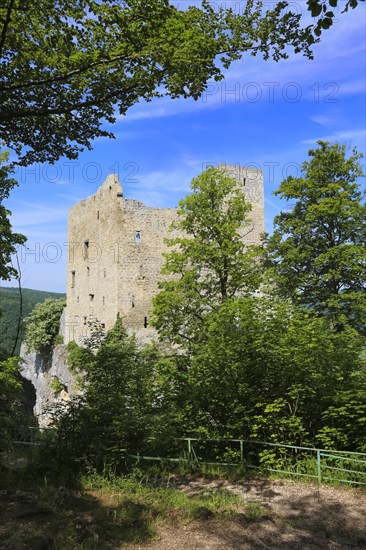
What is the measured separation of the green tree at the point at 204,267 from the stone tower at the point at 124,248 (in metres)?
8.42

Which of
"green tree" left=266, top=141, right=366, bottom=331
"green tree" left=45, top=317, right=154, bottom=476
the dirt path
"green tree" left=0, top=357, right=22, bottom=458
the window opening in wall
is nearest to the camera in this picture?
the dirt path

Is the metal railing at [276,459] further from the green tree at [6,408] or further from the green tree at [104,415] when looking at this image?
the green tree at [6,408]

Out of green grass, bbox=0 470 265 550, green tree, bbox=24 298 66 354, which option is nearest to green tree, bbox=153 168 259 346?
green grass, bbox=0 470 265 550

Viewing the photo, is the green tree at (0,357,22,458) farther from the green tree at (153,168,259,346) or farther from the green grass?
the green tree at (153,168,259,346)

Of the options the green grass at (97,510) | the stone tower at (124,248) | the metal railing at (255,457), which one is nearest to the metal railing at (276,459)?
the metal railing at (255,457)

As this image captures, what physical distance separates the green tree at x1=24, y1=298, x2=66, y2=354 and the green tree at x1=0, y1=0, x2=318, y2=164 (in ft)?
Result: 92.9

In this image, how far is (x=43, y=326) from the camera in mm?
35062

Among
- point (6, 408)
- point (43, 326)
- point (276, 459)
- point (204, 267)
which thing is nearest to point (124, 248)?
point (43, 326)

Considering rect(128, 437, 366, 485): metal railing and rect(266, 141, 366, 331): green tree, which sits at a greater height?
rect(266, 141, 366, 331): green tree

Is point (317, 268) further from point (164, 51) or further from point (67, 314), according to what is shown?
point (67, 314)

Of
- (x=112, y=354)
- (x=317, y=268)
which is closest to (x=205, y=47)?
(x=112, y=354)

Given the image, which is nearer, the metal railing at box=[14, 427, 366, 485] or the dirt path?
the dirt path

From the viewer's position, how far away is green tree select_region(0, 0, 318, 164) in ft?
23.2

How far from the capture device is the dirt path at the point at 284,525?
5887 millimetres
